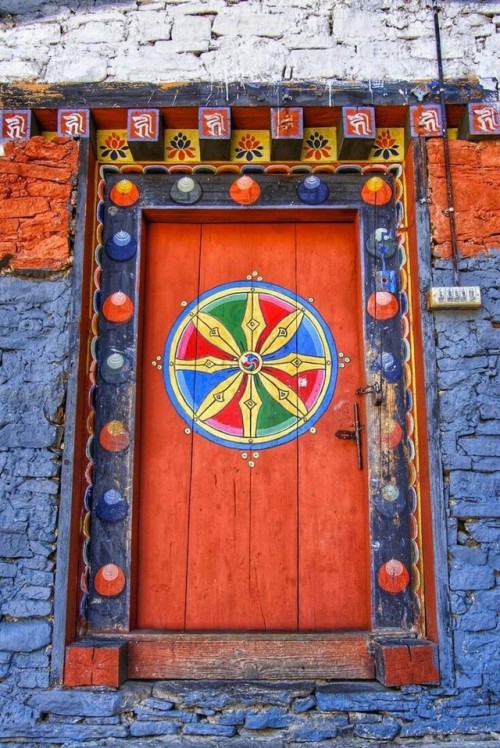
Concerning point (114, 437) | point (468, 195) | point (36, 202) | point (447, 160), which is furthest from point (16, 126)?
point (468, 195)

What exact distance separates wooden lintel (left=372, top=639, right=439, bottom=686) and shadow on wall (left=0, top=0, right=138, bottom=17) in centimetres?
329

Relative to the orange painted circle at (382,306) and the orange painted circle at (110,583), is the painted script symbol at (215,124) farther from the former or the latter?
the orange painted circle at (110,583)

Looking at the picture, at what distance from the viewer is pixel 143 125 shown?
141 inches

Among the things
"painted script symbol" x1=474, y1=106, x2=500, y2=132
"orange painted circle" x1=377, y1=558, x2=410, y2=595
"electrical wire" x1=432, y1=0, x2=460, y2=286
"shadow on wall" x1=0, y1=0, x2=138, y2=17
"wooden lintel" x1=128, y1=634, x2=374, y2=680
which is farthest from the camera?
"shadow on wall" x1=0, y1=0, x2=138, y2=17

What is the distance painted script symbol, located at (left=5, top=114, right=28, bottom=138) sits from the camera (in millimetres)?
3598

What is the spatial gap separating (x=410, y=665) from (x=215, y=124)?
257 cm

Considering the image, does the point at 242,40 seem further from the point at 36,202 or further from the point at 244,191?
the point at 36,202

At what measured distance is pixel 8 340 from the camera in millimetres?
3398

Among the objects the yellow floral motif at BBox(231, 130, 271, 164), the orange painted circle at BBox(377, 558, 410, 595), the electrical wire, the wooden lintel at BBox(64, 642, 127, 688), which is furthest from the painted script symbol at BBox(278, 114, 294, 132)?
the wooden lintel at BBox(64, 642, 127, 688)

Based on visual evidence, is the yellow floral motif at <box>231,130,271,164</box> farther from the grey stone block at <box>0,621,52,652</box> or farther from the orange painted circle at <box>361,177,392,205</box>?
Result: the grey stone block at <box>0,621,52,652</box>

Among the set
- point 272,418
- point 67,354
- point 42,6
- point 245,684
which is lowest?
point 245,684

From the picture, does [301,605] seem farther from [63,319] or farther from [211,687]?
[63,319]

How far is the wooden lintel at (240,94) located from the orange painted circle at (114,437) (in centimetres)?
154

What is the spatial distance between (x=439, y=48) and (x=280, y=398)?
1889 mm
